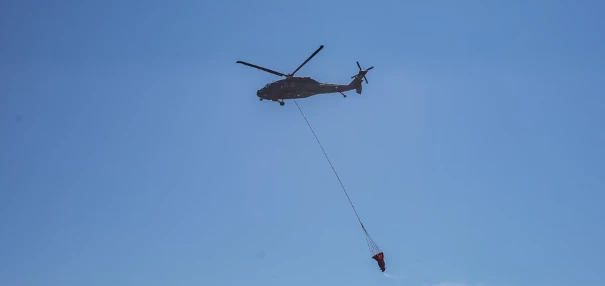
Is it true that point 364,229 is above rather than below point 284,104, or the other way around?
below

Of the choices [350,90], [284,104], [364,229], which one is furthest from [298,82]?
[364,229]

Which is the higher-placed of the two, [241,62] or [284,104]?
[241,62]

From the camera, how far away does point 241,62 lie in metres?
42.2

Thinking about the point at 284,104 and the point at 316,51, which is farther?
the point at 284,104

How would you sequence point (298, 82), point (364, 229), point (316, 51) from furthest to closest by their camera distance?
point (298, 82), point (316, 51), point (364, 229)

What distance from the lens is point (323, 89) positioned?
145 feet

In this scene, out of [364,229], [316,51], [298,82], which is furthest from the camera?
[298,82]

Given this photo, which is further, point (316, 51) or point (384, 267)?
point (316, 51)

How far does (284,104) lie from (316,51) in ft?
19.9

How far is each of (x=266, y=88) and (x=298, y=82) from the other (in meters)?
3.13

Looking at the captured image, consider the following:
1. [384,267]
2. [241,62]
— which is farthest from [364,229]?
[241,62]

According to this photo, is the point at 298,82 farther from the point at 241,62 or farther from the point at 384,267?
the point at 384,267

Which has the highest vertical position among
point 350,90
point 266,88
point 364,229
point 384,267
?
point 266,88

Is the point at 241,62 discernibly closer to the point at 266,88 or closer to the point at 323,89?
the point at 266,88
